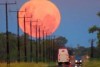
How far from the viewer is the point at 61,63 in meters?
77.6

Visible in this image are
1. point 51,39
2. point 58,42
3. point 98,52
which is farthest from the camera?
point 58,42

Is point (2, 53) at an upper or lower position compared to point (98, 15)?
lower

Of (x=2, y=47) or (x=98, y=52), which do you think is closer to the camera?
(x=2, y=47)

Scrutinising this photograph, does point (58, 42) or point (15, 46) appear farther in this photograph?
point (58, 42)

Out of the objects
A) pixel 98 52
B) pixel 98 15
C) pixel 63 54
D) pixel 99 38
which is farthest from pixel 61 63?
pixel 98 52

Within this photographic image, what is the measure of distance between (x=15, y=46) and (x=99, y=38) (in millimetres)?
17348

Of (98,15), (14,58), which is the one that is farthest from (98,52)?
(14,58)

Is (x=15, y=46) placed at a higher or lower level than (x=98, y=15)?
lower

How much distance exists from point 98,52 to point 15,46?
28.9 m

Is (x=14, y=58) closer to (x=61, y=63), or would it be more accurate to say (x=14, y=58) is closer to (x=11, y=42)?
(x=61, y=63)

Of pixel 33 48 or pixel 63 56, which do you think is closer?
pixel 63 56

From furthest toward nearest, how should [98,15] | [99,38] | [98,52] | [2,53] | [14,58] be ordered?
[98,52], [98,15], [99,38], [2,53], [14,58]

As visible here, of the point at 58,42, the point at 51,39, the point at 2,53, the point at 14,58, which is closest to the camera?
the point at 14,58

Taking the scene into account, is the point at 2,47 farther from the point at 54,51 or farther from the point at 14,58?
the point at 54,51
